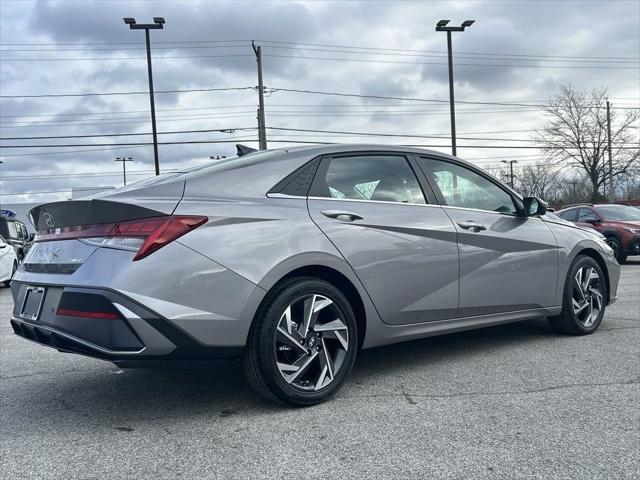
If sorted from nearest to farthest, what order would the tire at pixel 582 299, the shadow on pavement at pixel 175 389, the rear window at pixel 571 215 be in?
the shadow on pavement at pixel 175 389 → the tire at pixel 582 299 → the rear window at pixel 571 215

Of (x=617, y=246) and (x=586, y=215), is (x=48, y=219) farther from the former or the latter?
(x=586, y=215)

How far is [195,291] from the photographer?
290 cm

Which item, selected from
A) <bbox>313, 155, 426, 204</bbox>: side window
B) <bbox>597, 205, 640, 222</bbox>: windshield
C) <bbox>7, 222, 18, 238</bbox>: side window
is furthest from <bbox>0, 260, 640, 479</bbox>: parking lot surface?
<bbox>7, 222, 18, 238</bbox>: side window

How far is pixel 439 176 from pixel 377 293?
47.8 inches

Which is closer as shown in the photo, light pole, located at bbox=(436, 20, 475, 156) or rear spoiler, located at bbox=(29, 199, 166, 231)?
rear spoiler, located at bbox=(29, 199, 166, 231)

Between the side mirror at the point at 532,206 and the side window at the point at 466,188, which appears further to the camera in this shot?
the side mirror at the point at 532,206

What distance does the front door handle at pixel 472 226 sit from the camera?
166 inches

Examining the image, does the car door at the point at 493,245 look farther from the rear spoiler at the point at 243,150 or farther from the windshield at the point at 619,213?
the windshield at the point at 619,213

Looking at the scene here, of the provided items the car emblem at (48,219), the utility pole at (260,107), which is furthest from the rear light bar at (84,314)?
the utility pole at (260,107)

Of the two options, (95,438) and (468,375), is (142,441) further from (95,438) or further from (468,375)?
(468,375)

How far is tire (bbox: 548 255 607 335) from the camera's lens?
5.01 meters

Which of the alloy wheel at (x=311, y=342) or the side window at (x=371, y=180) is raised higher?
the side window at (x=371, y=180)

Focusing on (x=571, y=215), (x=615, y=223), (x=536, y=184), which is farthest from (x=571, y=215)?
(x=536, y=184)

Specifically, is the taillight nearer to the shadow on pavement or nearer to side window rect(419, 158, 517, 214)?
the shadow on pavement
